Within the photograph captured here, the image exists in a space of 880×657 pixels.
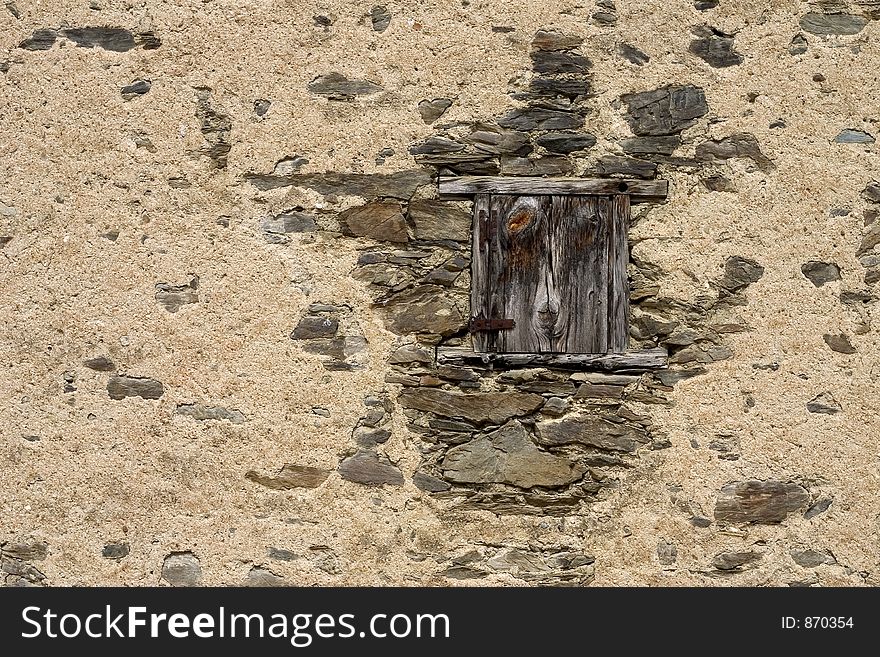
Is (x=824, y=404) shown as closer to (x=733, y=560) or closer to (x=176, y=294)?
(x=733, y=560)

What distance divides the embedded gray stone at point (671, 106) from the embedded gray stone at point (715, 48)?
0.14 m

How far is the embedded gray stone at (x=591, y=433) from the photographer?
3.47 m

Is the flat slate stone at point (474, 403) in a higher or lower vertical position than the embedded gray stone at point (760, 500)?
higher

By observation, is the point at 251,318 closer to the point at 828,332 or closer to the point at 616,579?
the point at 616,579

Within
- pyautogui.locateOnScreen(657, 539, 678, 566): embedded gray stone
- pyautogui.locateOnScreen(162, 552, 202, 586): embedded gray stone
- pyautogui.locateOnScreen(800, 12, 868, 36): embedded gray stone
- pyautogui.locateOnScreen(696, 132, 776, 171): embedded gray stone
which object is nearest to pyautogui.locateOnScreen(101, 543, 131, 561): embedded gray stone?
pyautogui.locateOnScreen(162, 552, 202, 586): embedded gray stone

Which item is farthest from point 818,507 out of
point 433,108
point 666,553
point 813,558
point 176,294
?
point 176,294

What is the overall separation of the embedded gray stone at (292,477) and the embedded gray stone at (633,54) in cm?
216

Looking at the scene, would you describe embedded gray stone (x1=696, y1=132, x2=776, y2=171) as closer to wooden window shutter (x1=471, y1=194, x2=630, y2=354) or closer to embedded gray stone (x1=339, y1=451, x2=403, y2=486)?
wooden window shutter (x1=471, y1=194, x2=630, y2=354)

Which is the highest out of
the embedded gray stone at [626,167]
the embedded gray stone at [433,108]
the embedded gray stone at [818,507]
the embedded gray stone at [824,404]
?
the embedded gray stone at [433,108]

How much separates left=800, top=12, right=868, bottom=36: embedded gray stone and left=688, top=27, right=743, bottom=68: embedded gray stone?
0.31m

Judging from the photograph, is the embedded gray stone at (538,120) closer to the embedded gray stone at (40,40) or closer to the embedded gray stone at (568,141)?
the embedded gray stone at (568,141)

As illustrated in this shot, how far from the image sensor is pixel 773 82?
345cm

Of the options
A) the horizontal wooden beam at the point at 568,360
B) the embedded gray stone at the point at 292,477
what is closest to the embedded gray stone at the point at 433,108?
the horizontal wooden beam at the point at 568,360

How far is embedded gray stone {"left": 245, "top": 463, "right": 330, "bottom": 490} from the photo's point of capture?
3477 millimetres
